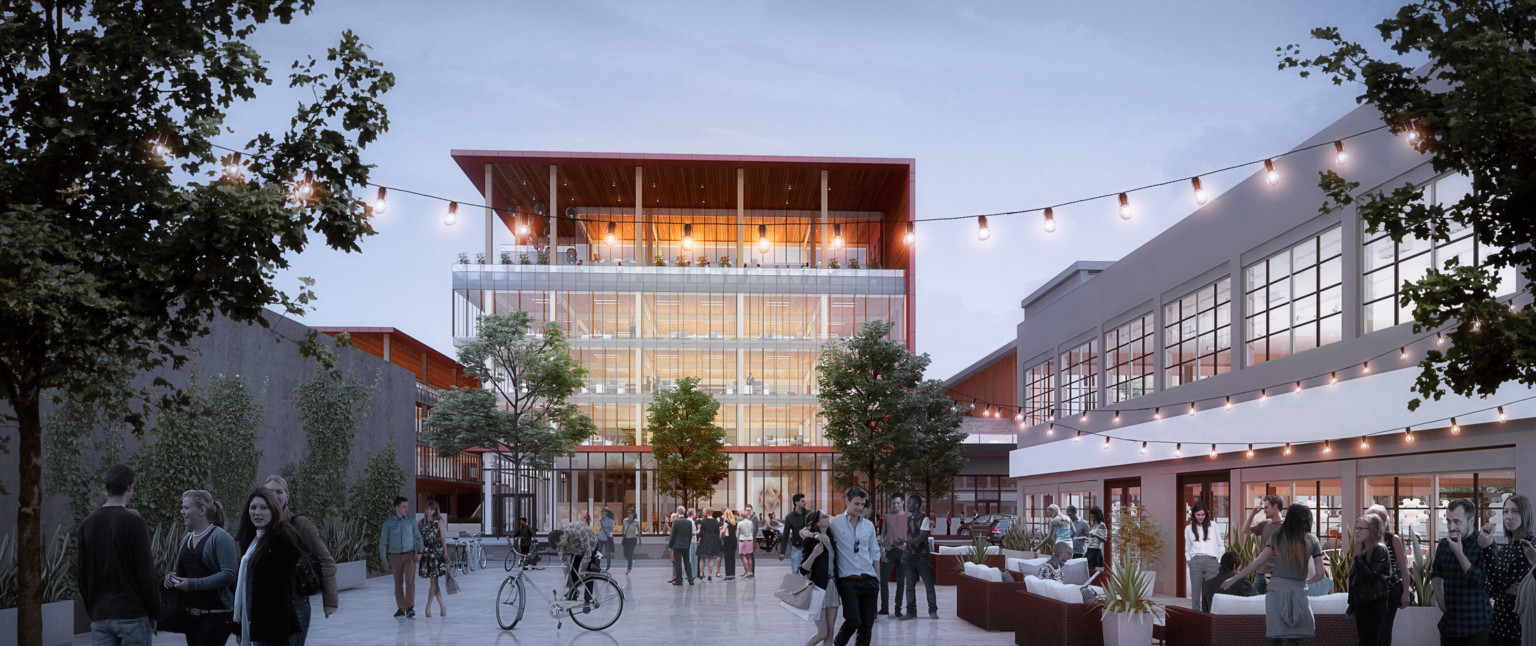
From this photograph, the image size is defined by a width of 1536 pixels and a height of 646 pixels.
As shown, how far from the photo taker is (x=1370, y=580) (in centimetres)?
1059

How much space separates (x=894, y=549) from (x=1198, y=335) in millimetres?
9974

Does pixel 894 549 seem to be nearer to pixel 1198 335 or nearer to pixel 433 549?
pixel 433 549

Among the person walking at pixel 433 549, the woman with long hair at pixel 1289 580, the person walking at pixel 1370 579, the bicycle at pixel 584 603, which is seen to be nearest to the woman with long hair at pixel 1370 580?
the person walking at pixel 1370 579

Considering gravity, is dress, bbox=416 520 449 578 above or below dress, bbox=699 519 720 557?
above

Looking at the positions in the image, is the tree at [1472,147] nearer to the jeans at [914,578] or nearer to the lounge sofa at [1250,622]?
the lounge sofa at [1250,622]

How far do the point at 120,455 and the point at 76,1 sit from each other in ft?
35.0

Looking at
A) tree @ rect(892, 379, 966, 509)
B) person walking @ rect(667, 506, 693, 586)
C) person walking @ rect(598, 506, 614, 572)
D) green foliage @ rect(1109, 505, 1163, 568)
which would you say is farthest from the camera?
tree @ rect(892, 379, 966, 509)

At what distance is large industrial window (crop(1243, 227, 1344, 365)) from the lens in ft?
64.7

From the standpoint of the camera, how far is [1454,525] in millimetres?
10078

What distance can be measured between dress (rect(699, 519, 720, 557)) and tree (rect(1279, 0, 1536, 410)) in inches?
831

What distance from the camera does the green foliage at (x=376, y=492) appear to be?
28.3m

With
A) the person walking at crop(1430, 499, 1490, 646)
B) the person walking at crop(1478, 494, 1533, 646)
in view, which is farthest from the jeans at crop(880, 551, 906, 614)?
the person walking at crop(1478, 494, 1533, 646)

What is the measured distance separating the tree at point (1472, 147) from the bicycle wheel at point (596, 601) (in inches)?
428

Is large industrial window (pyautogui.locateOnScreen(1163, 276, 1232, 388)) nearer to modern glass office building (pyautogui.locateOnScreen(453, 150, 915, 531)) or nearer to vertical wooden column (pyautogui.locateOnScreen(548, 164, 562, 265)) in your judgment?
modern glass office building (pyautogui.locateOnScreen(453, 150, 915, 531))
